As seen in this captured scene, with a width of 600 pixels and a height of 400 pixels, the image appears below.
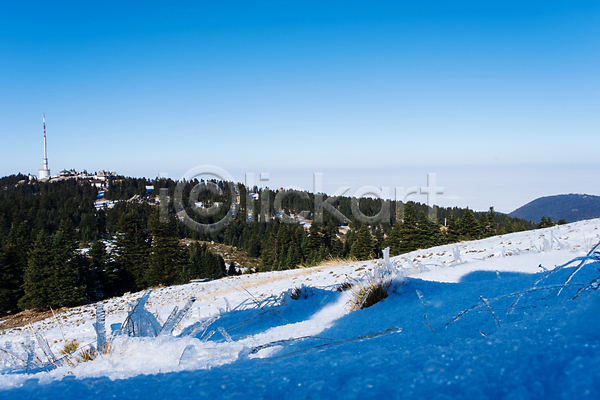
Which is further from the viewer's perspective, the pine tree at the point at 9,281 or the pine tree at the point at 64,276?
the pine tree at the point at 9,281

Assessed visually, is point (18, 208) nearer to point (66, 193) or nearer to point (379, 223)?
point (66, 193)

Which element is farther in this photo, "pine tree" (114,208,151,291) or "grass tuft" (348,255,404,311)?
"pine tree" (114,208,151,291)

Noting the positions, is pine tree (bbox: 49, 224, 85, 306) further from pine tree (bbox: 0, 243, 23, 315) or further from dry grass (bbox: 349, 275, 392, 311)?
dry grass (bbox: 349, 275, 392, 311)

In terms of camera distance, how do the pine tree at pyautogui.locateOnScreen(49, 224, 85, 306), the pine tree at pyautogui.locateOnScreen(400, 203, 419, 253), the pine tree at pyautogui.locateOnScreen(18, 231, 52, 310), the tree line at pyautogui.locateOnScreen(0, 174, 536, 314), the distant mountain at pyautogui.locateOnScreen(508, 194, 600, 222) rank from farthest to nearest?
the distant mountain at pyautogui.locateOnScreen(508, 194, 600, 222) < the pine tree at pyautogui.locateOnScreen(400, 203, 419, 253) < the tree line at pyautogui.locateOnScreen(0, 174, 536, 314) < the pine tree at pyautogui.locateOnScreen(49, 224, 85, 306) < the pine tree at pyautogui.locateOnScreen(18, 231, 52, 310)

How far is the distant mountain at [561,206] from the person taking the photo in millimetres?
142375

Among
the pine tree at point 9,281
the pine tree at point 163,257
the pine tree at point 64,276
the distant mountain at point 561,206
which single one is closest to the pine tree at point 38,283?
the pine tree at point 64,276

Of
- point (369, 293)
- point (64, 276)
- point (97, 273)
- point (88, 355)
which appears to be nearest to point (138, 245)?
point (97, 273)

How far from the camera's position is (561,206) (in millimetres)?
155875

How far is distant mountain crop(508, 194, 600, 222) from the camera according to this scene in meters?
142

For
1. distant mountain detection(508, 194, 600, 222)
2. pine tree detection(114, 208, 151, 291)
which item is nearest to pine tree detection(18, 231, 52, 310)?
pine tree detection(114, 208, 151, 291)

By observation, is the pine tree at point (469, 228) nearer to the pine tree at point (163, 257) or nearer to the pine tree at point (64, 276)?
the pine tree at point (163, 257)

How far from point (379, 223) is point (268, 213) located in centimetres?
3871

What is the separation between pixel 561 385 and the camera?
2.08ft

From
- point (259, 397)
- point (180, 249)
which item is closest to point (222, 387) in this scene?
point (259, 397)
